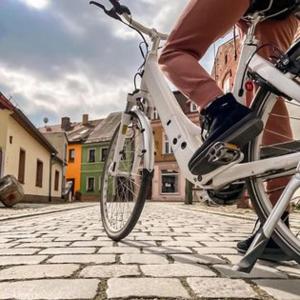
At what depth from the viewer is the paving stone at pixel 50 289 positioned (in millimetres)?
1635

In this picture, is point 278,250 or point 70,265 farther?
point 278,250

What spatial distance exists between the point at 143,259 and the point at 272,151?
978 mm

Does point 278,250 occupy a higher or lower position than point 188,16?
lower

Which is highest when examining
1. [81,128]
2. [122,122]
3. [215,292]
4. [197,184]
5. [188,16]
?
[81,128]

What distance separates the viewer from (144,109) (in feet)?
10.6

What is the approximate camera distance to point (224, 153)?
6.34 feet

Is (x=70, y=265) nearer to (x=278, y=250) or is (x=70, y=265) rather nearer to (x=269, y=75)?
(x=278, y=250)

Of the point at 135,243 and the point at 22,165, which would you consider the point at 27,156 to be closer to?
the point at 22,165

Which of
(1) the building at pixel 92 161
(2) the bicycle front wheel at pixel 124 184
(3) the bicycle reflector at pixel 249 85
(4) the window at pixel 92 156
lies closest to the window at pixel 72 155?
(1) the building at pixel 92 161

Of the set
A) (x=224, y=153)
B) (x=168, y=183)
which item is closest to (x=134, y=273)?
Answer: (x=224, y=153)

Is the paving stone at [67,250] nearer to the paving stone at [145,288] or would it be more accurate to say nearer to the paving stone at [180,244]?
the paving stone at [180,244]

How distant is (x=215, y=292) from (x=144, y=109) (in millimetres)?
1772

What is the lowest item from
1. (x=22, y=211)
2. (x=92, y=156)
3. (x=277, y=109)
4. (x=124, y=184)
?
(x=22, y=211)

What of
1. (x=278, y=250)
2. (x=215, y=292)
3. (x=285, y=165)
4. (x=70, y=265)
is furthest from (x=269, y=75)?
(x=70, y=265)
